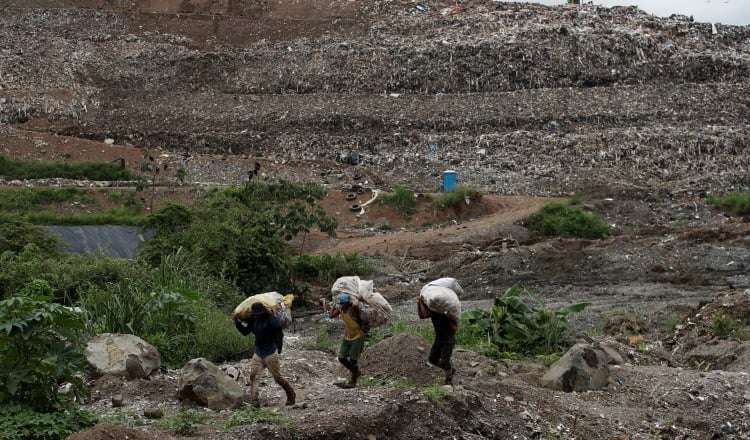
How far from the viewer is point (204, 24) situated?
43281 millimetres

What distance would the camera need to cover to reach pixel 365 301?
31.3ft

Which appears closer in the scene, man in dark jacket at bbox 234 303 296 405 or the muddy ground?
man in dark jacket at bbox 234 303 296 405

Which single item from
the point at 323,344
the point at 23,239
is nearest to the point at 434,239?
the point at 23,239

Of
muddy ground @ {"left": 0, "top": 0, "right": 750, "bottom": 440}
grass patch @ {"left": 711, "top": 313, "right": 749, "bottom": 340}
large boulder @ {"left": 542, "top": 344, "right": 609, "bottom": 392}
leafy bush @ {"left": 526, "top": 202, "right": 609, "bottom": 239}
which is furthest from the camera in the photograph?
leafy bush @ {"left": 526, "top": 202, "right": 609, "bottom": 239}

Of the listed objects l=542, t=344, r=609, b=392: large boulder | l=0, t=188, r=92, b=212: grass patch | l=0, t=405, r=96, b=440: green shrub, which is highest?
l=0, t=405, r=96, b=440: green shrub

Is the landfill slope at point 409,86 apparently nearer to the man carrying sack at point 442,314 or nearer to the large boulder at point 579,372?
the large boulder at point 579,372

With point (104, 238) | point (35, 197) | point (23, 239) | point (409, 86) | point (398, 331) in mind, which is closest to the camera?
point (398, 331)

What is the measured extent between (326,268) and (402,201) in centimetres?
716

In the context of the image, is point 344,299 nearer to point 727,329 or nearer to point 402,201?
point 727,329

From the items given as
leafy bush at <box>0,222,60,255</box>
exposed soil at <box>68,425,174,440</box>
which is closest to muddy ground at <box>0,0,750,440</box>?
exposed soil at <box>68,425,174,440</box>

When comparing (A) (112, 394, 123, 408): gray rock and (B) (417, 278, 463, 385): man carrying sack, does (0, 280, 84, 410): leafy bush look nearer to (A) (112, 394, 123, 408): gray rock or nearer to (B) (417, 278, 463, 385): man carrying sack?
(A) (112, 394, 123, 408): gray rock

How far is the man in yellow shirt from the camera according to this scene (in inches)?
372

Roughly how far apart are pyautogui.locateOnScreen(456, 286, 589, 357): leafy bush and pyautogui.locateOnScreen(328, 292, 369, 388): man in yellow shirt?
2.80 metres

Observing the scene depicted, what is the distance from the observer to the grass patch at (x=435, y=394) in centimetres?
896
